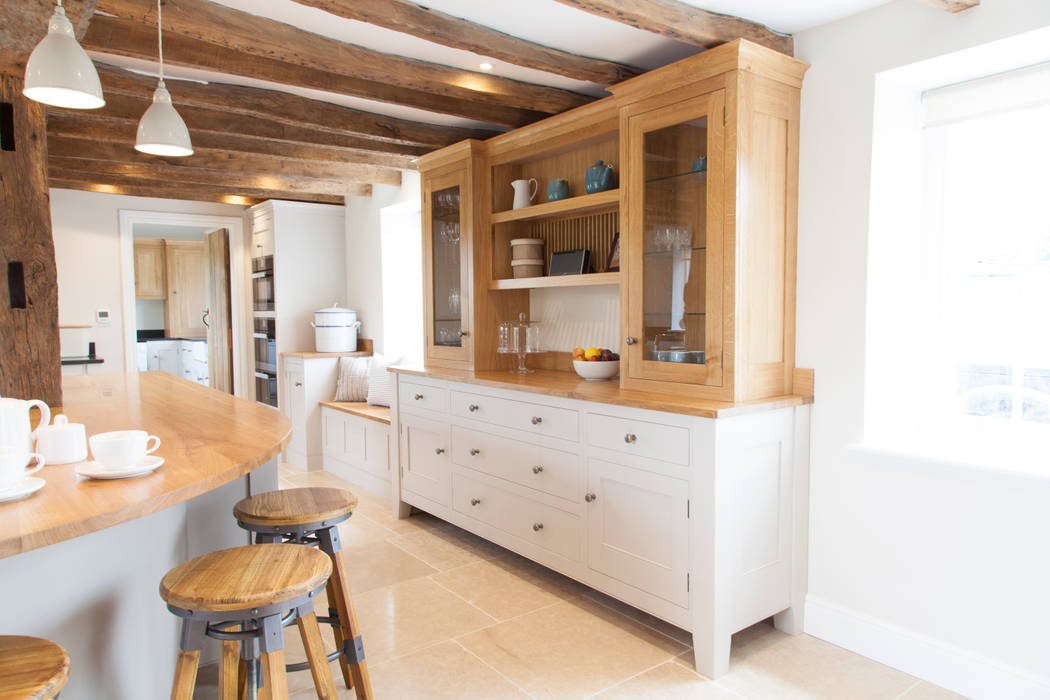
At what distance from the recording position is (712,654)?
237cm

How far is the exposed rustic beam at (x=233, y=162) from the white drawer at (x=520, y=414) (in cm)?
235

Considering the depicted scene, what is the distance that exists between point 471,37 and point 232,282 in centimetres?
500

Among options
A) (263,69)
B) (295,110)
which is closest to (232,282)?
(295,110)

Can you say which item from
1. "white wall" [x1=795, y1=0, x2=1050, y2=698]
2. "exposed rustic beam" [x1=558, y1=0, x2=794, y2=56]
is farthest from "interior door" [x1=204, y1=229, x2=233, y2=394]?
"white wall" [x1=795, y1=0, x2=1050, y2=698]

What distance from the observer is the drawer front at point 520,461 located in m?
2.95

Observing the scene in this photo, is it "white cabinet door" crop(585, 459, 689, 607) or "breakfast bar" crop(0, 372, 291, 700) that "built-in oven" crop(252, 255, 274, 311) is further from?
"white cabinet door" crop(585, 459, 689, 607)

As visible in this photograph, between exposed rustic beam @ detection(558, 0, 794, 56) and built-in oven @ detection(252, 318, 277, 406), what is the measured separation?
4.61 metres

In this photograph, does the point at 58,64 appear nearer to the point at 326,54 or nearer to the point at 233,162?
the point at 326,54

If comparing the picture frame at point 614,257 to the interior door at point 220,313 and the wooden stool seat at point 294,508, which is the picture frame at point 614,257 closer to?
the wooden stool seat at point 294,508

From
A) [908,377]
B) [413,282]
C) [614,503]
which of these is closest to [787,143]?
[908,377]

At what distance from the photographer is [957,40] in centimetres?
222

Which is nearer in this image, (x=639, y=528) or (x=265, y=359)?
(x=639, y=528)

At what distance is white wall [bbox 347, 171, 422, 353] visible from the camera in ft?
18.2

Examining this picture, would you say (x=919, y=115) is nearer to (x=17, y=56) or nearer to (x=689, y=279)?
(x=689, y=279)
